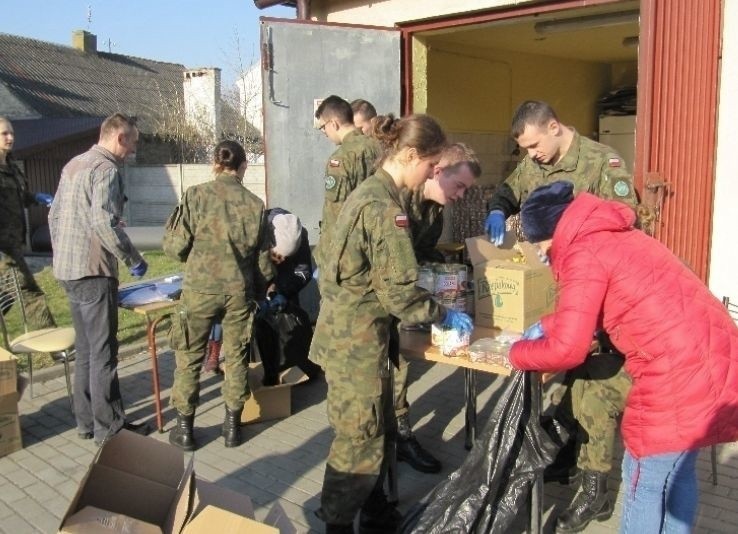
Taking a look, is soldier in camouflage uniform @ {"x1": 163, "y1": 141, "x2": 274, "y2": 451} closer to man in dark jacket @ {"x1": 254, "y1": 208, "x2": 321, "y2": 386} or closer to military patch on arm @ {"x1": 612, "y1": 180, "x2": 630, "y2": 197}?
man in dark jacket @ {"x1": 254, "y1": 208, "x2": 321, "y2": 386}

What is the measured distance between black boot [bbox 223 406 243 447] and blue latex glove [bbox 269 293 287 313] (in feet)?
2.85

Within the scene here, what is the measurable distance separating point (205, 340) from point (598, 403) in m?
2.26

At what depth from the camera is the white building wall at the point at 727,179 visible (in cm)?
450

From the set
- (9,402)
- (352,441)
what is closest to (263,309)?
(9,402)

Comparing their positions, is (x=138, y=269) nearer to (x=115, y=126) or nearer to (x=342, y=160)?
(x=115, y=126)

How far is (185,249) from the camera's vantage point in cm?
397

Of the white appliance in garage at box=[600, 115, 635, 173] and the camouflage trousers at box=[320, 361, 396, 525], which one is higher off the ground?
the white appliance in garage at box=[600, 115, 635, 173]

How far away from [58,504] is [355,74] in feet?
13.7

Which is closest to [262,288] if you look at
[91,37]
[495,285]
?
[495,285]

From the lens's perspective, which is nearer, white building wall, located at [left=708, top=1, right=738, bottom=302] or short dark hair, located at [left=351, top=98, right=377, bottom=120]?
white building wall, located at [left=708, top=1, right=738, bottom=302]

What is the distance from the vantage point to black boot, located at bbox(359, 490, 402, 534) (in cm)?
310

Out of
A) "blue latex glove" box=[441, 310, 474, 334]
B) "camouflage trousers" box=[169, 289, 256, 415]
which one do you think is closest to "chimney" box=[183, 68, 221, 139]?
"camouflage trousers" box=[169, 289, 256, 415]

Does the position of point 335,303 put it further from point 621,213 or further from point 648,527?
point 648,527

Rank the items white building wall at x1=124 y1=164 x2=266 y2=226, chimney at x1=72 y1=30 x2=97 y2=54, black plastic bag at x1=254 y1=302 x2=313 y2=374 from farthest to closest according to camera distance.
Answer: chimney at x1=72 y1=30 x2=97 y2=54, white building wall at x1=124 y1=164 x2=266 y2=226, black plastic bag at x1=254 y1=302 x2=313 y2=374
